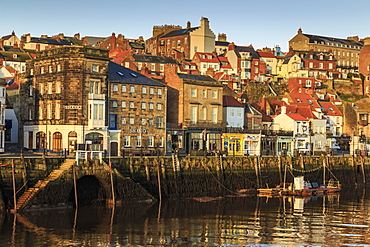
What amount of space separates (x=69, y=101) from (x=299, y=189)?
25.6m

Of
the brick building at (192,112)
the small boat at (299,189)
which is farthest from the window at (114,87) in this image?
the small boat at (299,189)

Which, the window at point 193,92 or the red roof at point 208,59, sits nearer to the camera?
the window at point 193,92

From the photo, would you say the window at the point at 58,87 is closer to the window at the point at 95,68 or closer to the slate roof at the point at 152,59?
the window at the point at 95,68

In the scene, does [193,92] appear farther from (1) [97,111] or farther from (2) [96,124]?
(2) [96,124]

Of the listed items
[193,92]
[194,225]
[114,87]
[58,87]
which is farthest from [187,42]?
[194,225]

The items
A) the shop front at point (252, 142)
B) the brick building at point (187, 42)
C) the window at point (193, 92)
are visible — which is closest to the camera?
the window at point (193, 92)

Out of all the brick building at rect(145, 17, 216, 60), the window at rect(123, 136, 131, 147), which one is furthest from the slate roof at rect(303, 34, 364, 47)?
the window at rect(123, 136, 131, 147)

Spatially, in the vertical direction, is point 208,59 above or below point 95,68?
above

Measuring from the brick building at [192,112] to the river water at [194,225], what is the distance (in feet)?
74.7

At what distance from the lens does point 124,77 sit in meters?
73.2

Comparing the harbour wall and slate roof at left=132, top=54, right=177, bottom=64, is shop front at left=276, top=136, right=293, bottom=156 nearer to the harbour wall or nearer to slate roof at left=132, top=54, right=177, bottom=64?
the harbour wall

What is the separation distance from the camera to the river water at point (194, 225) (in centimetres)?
3812

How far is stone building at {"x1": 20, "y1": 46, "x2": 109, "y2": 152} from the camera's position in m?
66.5

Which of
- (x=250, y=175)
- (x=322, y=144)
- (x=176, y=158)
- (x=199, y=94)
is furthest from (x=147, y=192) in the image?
(x=322, y=144)
